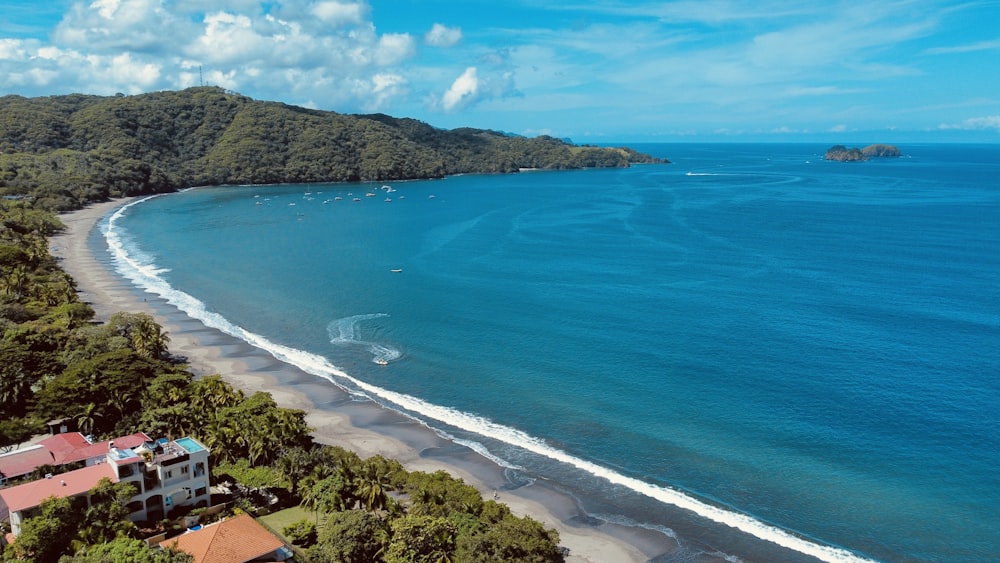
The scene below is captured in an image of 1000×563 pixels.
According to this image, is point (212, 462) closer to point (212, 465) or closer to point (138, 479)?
point (212, 465)

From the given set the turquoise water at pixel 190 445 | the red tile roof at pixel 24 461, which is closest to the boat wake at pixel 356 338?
the turquoise water at pixel 190 445

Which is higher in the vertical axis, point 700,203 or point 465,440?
point 700,203

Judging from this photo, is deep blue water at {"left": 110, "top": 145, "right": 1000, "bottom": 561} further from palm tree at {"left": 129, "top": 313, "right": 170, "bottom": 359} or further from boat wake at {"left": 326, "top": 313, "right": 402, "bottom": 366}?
palm tree at {"left": 129, "top": 313, "right": 170, "bottom": 359}

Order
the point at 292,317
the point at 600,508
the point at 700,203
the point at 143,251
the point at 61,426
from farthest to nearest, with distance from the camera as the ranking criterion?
the point at 700,203 < the point at 143,251 < the point at 292,317 < the point at 61,426 < the point at 600,508

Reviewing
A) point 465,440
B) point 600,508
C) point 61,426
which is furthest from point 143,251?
point 600,508

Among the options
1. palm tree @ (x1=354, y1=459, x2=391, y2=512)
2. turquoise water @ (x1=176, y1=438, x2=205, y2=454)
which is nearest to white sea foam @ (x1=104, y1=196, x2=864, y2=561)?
palm tree @ (x1=354, y1=459, x2=391, y2=512)

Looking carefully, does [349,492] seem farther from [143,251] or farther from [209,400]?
[143,251]

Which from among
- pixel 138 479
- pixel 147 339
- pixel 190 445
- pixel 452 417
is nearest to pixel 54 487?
pixel 138 479
